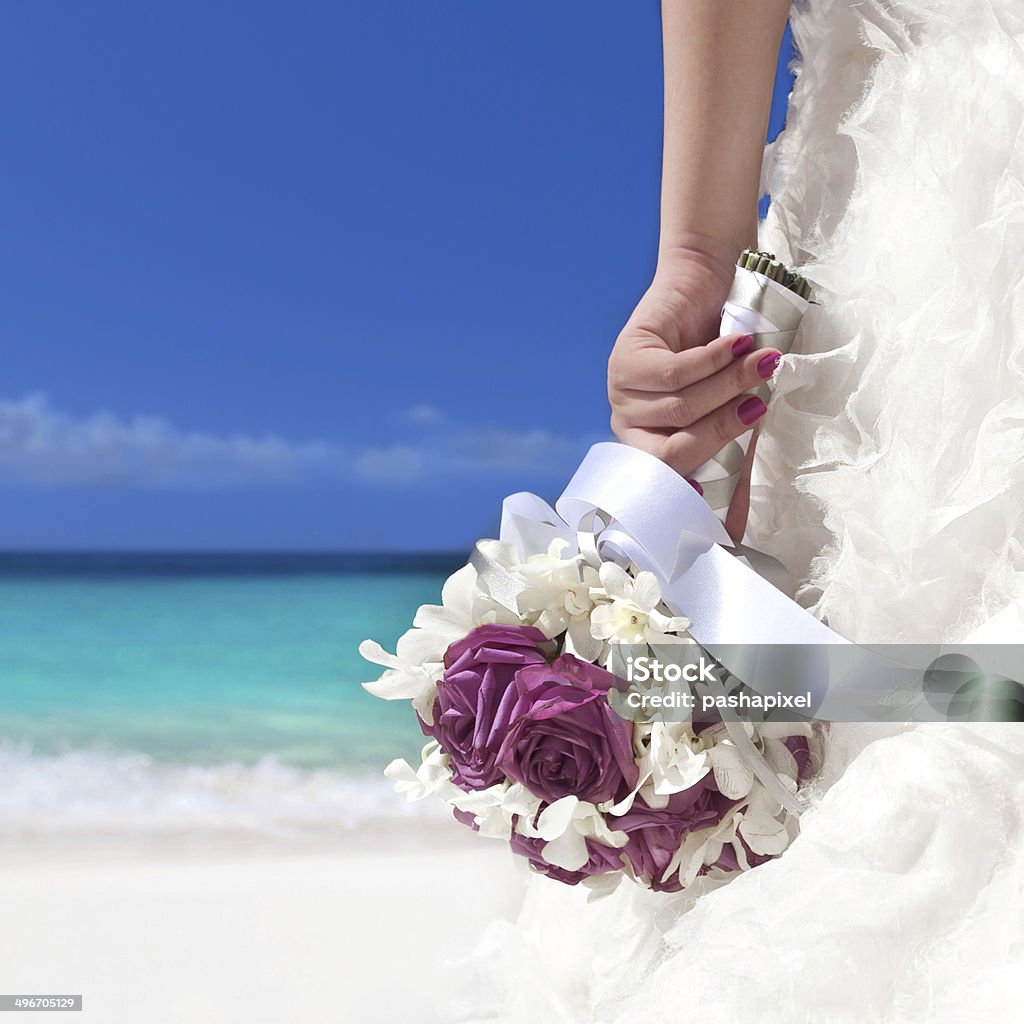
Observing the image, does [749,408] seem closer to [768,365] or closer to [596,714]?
[768,365]

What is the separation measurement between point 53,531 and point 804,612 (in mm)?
7578

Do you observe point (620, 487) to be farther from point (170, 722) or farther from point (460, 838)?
point (170, 722)

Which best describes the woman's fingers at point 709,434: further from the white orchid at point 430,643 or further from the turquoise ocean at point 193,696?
the turquoise ocean at point 193,696

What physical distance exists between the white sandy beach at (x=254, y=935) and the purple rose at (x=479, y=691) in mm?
401

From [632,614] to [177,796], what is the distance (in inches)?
75.9

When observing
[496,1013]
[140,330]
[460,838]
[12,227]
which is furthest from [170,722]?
[12,227]

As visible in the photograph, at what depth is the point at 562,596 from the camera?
54cm

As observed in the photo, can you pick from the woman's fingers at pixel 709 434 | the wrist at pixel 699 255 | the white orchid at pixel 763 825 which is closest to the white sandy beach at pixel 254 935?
the white orchid at pixel 763 825

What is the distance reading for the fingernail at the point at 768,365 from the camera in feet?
1.83

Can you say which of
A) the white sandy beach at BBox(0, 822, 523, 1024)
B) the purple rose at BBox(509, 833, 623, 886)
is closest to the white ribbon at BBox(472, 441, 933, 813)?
the purple rose at BBox(509, 833, 623, 886)

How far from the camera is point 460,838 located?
1676 mm

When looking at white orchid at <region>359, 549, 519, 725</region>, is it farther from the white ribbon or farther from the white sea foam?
the white sea foam

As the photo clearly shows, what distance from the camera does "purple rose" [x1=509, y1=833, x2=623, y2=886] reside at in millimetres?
542

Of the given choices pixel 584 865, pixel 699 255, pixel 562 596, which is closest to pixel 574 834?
pixel 584 865
